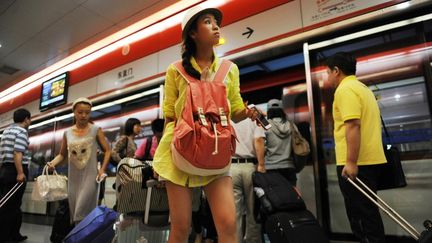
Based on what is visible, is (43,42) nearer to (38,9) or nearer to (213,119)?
(38,9)

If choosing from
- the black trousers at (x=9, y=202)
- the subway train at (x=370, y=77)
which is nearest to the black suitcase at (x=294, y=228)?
the subway train at (x=370, y=77)

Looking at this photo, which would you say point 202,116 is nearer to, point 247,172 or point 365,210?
point 365,210

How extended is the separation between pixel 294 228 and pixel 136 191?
1183 mm

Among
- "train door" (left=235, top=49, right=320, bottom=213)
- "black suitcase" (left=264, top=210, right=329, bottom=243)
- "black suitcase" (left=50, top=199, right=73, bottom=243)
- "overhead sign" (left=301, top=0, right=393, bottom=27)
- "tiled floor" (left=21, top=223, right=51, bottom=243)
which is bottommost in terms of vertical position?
"tiled floor" (left=21, top=223, right=51, bottom=243)

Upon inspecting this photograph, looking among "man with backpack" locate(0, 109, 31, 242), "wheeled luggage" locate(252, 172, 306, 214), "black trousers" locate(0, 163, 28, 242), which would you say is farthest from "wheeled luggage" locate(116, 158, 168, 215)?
"black trousers" locate(0, 163, 28, 242)

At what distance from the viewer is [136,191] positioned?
2.02 m

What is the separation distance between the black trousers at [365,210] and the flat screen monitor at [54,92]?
5.52 metres

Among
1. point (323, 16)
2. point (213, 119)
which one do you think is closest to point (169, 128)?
point (213, 119)

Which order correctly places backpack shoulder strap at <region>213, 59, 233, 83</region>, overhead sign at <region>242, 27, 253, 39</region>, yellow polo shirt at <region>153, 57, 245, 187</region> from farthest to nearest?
overhead sign at <region>242, 27, 253, 39</region> → backpack shoulder strap at <region>213, 59, 233, 83</region> → yellow polo shirt at <region>153, 57, 245, 187</region>

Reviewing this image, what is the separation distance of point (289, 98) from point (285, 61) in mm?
516

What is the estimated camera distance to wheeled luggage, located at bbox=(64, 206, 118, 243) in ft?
7.85

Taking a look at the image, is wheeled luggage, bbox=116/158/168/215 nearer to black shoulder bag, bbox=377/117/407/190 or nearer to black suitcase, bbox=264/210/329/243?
black suitcase, bbox=264/210/329/243

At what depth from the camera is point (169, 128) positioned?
146cm

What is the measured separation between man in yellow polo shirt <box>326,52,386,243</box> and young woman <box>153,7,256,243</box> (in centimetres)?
89
